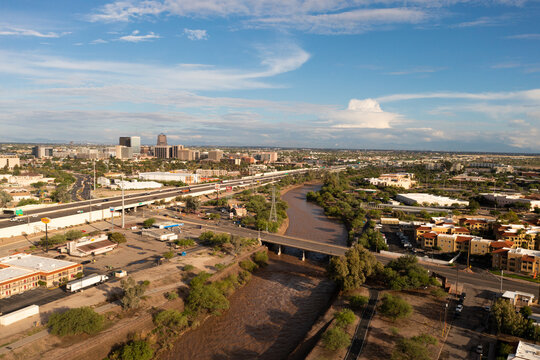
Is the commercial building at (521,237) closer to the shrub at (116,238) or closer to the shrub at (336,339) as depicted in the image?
the shrub at (336,339)

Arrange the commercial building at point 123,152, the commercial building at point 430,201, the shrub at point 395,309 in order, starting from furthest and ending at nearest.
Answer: the commercial building at point 123,152
the commercial building at point 430,201
the shrub at point 395,309

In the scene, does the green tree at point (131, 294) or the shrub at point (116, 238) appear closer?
the green tree at point (131, 294)

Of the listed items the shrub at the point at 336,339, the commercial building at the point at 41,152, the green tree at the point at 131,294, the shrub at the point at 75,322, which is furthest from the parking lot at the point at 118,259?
the commercial building at the point at 41,152

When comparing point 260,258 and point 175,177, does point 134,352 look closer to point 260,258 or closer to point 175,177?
point 260,258

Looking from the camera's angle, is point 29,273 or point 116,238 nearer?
point 29,273

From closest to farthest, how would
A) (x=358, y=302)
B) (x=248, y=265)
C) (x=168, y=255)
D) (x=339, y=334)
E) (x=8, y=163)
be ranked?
(x=339, y=334)
(x=358, y=302)
(x=168, y=255)
(x=248, y=265)
(x=8, y=163)

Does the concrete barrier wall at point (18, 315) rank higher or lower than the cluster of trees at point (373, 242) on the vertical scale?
lower

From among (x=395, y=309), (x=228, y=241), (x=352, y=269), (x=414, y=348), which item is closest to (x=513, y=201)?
(x=352, y=269)
